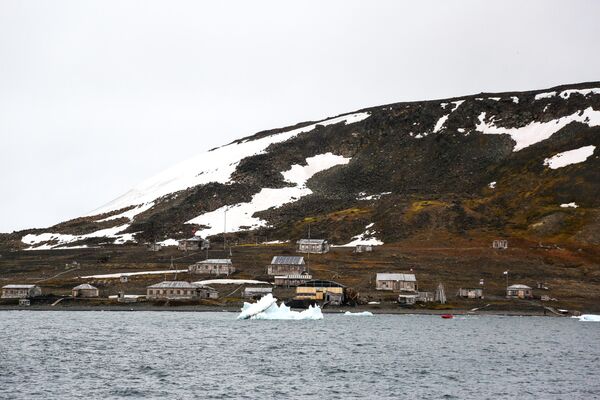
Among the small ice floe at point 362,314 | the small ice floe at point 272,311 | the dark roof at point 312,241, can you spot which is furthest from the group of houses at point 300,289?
the dark roof at point 312,241

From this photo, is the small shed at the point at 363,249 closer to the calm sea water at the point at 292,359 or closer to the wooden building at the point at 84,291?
the wooden building at the point at 84,291

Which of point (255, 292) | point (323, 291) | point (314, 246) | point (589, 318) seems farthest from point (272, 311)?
point (314, 246)

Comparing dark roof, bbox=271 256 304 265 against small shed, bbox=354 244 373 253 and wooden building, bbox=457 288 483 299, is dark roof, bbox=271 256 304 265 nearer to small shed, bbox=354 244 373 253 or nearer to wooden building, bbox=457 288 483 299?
small shed, bbox=354 244 373 253

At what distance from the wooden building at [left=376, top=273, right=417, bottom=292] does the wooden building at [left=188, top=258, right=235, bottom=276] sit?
33382 millimetres

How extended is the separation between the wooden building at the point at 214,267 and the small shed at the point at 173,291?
57.5 feet

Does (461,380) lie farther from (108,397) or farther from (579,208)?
(579,208)

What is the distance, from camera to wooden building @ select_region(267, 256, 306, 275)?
553 ft

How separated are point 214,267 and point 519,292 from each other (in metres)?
61.1

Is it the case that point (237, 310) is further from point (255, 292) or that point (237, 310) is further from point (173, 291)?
point (173, 291)

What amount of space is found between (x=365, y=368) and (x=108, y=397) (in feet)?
84.3

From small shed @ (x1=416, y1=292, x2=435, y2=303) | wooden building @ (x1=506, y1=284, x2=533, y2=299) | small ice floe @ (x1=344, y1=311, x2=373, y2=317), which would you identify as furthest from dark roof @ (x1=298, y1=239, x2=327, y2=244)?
wooden building @ (x1=506, y1=284, x2=533, y2=299)

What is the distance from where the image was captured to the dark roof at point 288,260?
170m

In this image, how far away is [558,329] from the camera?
12188 cm

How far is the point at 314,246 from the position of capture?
191000mm
